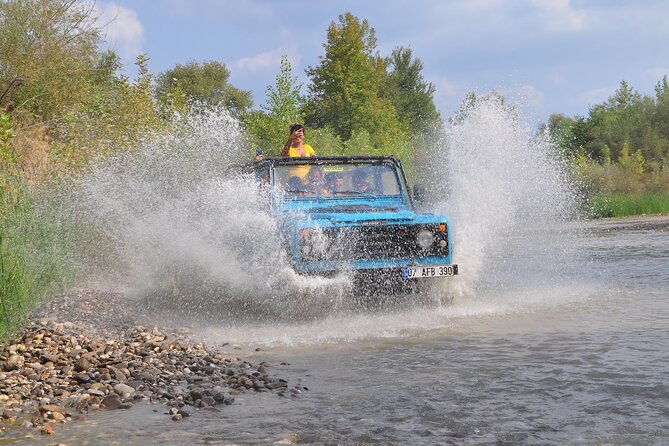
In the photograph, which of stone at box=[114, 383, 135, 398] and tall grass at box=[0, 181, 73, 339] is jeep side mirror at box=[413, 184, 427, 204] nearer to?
tall grass at box=[0, 181, 73, 339]

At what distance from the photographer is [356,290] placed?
8.38 meters

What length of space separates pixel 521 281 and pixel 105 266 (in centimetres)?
614

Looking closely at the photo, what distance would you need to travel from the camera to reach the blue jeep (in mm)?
8250

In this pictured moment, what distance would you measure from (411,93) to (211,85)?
1470cm

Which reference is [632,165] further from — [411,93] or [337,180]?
[337,180]

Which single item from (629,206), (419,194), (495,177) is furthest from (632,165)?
(419,194)

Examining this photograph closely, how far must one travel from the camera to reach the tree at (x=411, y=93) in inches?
2244

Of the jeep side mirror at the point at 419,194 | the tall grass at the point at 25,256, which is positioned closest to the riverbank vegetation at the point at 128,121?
the tall grass at the point at 25,256

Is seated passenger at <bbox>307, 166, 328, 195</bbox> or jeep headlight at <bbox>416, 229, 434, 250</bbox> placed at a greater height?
seated passenger at <bbox>307, 166, 328, 195</bbox>

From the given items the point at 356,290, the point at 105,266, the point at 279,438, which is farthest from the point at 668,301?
the point at 105,266

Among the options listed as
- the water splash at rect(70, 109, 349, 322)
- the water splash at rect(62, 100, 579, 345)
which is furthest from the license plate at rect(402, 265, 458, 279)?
the water splash at rect(70, 109, 349, 322)

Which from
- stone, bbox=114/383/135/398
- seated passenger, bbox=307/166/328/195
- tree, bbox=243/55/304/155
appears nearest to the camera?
stone, bbox=114/383/135/398

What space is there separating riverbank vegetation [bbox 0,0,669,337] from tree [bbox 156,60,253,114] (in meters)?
0.20

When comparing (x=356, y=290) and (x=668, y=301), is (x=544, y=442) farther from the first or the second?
(x=668, y=301)
